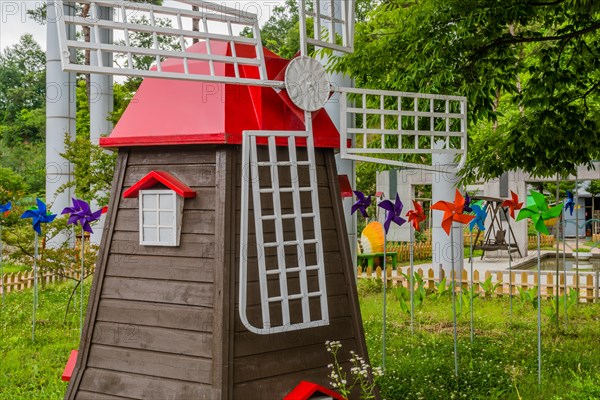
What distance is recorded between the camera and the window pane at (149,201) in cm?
496

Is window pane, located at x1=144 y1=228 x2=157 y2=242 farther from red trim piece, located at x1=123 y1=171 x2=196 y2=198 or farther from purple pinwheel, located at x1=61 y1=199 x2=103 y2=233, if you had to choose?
purple pinwheel, located at x1=61 y1=199 x2=103 y2=233

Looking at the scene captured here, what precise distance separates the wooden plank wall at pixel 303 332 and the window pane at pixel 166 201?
50cm

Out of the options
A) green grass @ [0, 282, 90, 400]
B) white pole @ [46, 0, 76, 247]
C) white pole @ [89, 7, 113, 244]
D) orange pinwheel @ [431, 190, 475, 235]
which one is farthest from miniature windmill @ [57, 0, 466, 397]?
white pole @ [46, 0, 76, 247]

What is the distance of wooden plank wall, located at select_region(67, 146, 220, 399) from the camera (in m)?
4.70

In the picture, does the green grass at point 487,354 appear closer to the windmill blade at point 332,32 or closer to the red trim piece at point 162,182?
the red trim piece at point 162,182

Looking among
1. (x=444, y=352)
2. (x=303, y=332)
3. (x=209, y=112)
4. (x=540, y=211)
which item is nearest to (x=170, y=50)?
(x=209, y=112)

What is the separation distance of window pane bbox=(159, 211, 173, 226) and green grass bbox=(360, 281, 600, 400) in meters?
2.64

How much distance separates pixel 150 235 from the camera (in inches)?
197

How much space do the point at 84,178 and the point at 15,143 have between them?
1860 centimetres

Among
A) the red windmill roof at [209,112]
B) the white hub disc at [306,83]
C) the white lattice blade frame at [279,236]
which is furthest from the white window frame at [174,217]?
the white hub disc at [306,83]

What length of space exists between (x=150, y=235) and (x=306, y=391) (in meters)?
1.52

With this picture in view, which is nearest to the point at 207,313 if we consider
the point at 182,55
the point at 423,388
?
the point at 182,55

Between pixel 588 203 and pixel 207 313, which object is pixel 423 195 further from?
pixel 207 313

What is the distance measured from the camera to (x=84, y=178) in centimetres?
1011
